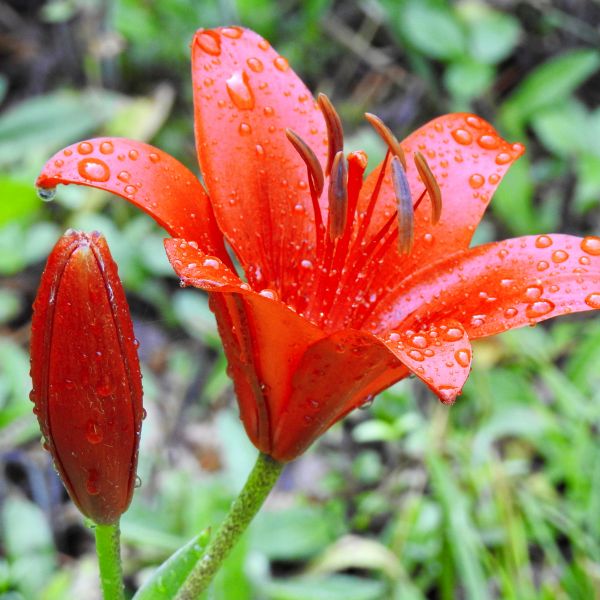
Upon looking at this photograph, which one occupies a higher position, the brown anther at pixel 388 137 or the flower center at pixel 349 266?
the brown anther at pixel 388 137

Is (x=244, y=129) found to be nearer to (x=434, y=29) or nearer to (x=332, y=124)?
(x=332, y=124)

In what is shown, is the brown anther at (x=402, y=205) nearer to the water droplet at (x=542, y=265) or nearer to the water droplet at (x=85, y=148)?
the water droplet at (x=542, y=265)

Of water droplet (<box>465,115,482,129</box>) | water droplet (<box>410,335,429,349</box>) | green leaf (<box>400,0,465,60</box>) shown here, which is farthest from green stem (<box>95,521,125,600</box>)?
green leaf (<box>400,0,465,60</box>)

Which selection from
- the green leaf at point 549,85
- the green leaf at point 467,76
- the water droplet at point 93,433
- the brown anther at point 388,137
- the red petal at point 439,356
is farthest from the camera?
the green leaf at point 549,85

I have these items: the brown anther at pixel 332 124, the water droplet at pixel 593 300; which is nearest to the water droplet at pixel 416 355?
the water droplet at pixel 593 300

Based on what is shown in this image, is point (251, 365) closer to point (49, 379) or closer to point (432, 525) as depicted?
point (49, 379)

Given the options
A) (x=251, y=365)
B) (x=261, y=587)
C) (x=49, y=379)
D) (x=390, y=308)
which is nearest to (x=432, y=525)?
(x=261, y=587)
